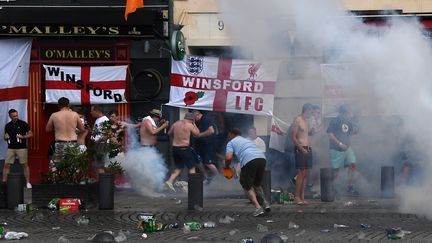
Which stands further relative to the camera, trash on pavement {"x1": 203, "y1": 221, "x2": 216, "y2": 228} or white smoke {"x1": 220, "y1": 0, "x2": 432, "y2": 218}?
white smoke {"x1": 220, "y1": 0, "x2": 432, "y2": 218}

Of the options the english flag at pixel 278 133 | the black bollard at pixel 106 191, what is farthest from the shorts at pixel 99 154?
the english flag at pixel 278 133

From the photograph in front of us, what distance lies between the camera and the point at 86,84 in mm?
18703

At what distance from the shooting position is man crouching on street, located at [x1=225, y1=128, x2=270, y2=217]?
12836 millimetres

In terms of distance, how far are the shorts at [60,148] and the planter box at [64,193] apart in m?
0.51

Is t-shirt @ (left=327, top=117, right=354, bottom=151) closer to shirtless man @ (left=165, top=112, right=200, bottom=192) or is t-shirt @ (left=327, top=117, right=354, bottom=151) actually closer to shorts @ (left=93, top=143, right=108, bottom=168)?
shirtless man @ (left=165, top=112, right=200, bottom=192)

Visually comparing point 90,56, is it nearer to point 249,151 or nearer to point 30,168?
point 30,168

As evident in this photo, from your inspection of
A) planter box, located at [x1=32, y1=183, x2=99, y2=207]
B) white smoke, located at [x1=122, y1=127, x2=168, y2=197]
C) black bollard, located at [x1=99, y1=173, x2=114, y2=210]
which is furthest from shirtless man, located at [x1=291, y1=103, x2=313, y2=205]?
planter box, located at [x1=32, y1=183, x2=99, y2=207]

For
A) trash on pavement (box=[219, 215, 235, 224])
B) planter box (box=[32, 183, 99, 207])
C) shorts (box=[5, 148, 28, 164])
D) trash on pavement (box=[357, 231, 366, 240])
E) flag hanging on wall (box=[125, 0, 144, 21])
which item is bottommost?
trash on pavement (box=[357, 231, 366, 240])

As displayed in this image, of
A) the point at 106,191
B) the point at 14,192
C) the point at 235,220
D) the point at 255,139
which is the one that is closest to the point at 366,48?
the point at 235,220

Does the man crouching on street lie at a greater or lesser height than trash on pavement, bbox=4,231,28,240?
greater

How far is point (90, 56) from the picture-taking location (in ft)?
62.1

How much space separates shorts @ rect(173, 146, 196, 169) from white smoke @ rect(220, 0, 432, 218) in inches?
123

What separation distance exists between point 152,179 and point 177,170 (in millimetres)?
538

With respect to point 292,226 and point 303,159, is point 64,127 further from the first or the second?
point 292,226
